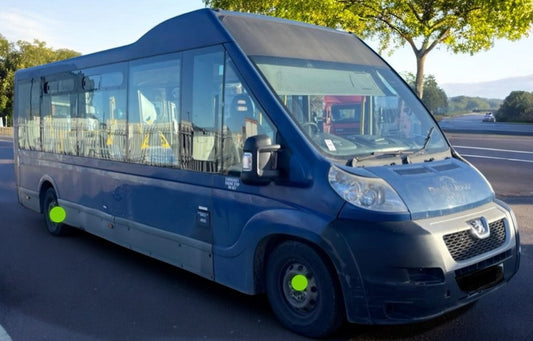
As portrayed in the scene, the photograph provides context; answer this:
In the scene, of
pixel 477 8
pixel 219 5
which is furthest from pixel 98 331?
pixel 219 5

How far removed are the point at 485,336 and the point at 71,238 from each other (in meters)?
6.12

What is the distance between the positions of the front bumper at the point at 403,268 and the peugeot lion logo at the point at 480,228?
0.37 feet

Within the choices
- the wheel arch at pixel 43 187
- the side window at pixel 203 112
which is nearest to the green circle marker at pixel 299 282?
the side window at pixel 203 112

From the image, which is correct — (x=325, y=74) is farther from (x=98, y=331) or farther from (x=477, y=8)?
(x=477, y=8)

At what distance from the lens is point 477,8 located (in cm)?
Answer: 1474

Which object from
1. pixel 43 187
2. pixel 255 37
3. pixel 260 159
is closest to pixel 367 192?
pixel 260 159

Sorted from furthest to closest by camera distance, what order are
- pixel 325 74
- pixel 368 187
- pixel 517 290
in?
pixel 517 290 < pixel 325 74 < pixel 368 187

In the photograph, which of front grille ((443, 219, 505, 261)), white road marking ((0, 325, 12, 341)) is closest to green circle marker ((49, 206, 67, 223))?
white road marking ((0, 325, 12, 341))

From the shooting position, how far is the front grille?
12.2 ft

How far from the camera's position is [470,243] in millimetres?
3840

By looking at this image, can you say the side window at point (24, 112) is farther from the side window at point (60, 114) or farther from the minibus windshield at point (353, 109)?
the minibus windshield at point (353, 109)

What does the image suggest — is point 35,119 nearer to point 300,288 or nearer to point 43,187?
point 43,187

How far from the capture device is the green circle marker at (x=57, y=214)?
7.77m

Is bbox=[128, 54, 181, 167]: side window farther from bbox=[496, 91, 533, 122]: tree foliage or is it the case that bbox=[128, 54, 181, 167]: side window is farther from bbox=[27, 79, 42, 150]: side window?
bbox=[496, 91, 533, 122]: tree foliage
